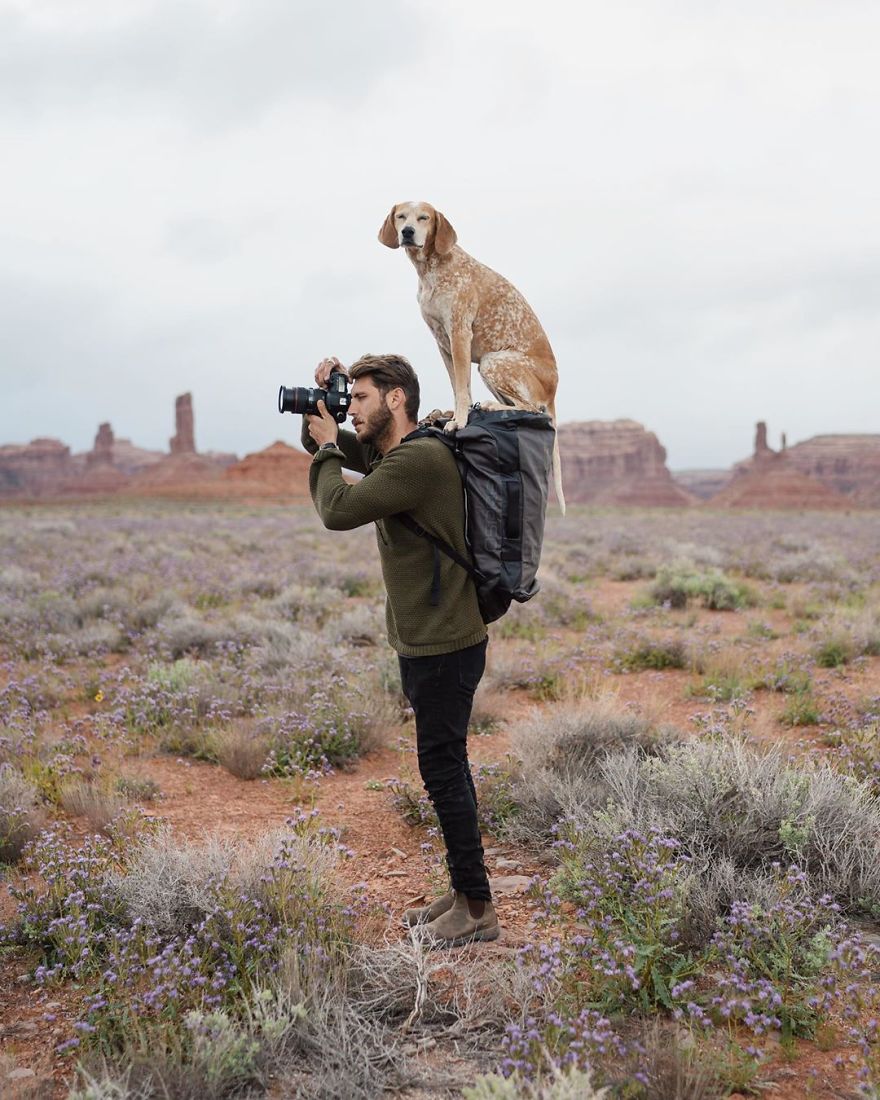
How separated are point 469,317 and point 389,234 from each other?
0.52m

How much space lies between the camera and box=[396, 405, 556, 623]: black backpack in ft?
9.74

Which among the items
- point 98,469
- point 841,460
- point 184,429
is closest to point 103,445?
point 98,469

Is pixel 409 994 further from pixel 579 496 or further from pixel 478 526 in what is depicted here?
pixel 579 496

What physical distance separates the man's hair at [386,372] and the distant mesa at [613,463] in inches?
4727

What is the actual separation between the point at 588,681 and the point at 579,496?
124792 millimetres

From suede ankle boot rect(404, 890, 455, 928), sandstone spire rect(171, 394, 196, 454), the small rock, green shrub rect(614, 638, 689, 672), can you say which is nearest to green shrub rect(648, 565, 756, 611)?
green shrub rect(614, 638, 689, 672)

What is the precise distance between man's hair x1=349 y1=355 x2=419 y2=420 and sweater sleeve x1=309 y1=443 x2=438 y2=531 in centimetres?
35

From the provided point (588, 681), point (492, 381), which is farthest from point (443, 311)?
point (588, 681)

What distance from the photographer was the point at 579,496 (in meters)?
130

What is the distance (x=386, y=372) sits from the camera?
3137 millimetres

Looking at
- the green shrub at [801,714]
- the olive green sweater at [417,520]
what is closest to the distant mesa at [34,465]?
the green shrub at [801,714]

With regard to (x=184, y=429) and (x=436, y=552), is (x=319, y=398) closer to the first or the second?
(x=436, y=552)

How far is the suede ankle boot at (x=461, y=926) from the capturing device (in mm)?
3268

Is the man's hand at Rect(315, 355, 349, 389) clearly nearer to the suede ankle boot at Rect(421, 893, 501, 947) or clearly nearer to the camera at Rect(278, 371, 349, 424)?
the camera at Rect(278, 371, 349, 424)
